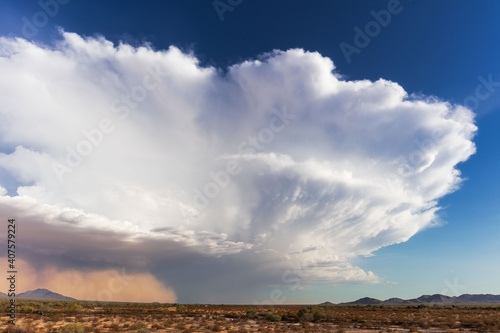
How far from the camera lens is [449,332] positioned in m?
32.9

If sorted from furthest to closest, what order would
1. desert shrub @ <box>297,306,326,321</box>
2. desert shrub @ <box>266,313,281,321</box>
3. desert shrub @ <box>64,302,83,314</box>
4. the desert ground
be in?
desert shrub @ <box>64,302,83,314</box> < desert shrub @ <box>297,306,326,321</box> < desert shrub @ <box>266,313,281,321</box> < the desert ground

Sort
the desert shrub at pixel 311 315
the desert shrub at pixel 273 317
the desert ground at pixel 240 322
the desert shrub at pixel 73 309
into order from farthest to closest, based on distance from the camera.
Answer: the desert shrub at pixel 73 309, the desert shrub at pixel 311 315, the desert shrub at pixel 273 317, the desert ground at pixel 240 322

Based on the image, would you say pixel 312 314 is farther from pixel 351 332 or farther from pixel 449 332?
pixel 449 332

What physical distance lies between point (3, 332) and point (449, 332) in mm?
45447

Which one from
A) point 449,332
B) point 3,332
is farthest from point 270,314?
point 3,332

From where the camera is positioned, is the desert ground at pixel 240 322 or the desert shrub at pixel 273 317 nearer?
the desert ground at pixel 240 322

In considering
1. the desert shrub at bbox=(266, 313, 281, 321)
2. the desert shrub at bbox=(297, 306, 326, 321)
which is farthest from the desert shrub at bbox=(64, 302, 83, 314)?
the desert shrub at bbox=(297, 306, 326, 321)

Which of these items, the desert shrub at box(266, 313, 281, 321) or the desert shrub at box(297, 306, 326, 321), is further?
the desert shrub at box(297, 306, 326, 321)

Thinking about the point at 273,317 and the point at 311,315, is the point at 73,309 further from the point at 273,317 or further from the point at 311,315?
the point at 311,315

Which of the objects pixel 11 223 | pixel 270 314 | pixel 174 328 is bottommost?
pixel 270 314

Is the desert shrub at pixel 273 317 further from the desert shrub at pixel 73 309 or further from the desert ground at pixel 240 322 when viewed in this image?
the desert shrub at pixel 73 309

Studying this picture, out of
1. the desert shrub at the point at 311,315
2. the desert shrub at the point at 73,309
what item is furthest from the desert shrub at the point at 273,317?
the desert shrub at the point at 73,309

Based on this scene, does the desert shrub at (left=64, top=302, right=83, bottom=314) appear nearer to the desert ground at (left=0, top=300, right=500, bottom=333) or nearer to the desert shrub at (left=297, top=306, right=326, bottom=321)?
the desert ground at (left=0, top=300, right=500, bottom=333)

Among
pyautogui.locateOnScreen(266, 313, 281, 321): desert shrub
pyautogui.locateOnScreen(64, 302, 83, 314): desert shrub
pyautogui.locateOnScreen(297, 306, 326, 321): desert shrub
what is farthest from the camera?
pyautogui.locateOnScreen(64, 302, 83, 314): desert shrub
